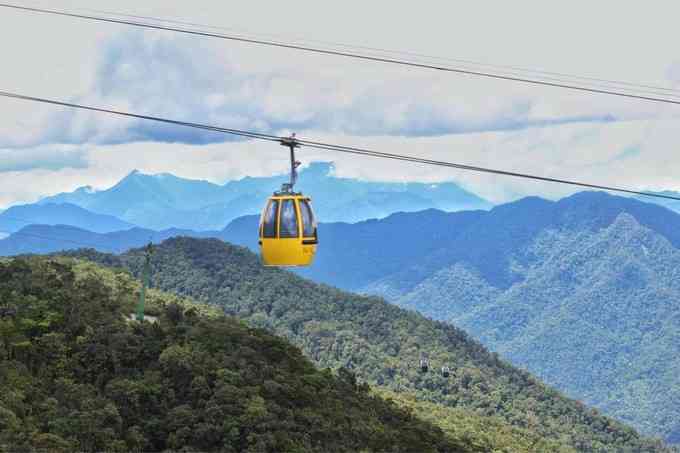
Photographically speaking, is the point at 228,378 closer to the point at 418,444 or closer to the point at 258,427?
the point at 258,427

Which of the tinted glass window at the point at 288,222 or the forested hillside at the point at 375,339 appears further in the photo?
the forested hillside at the point at 375,339

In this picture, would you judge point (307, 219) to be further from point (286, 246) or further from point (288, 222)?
point (286, 246)

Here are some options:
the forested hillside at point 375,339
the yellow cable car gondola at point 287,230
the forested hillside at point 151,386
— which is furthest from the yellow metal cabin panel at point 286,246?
the forested hillside at point 375,339

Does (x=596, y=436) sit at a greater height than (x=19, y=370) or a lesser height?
lesser

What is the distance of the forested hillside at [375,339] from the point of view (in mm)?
140125

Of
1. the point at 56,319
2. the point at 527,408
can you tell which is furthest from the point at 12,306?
the point at 527,408

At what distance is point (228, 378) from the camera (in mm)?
60594

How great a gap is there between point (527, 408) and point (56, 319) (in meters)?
96.9

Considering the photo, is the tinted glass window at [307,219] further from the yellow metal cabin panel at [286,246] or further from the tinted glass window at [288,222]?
the tinted glass window at [288,222]

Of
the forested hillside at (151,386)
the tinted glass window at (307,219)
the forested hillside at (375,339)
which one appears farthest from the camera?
the forested hillside at (375,339)

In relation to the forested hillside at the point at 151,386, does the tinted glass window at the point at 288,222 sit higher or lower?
higher

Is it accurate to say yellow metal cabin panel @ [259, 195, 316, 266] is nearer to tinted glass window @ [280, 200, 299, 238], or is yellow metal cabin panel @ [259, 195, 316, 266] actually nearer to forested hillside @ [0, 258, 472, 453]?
tinted glass window @ [280, 200, 299, 238]

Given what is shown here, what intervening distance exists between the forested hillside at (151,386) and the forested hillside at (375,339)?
208 ft

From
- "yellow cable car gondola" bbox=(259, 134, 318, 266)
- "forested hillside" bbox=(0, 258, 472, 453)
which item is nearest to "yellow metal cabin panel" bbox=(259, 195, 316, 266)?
"yellow cable car gondola" bbox=(259, 134, 318, 266)
